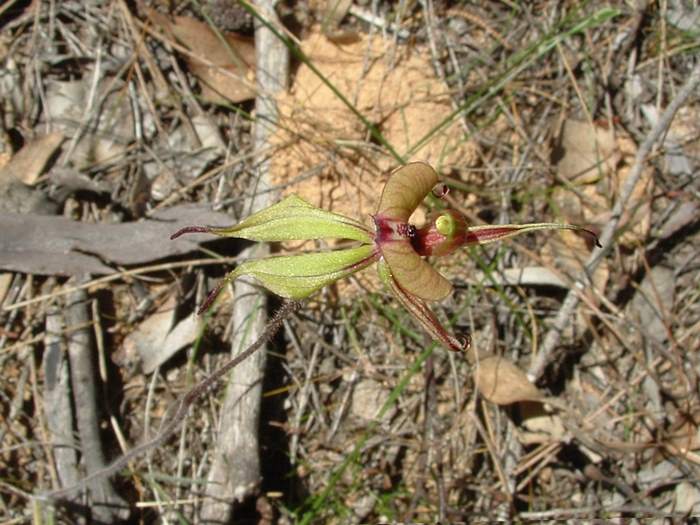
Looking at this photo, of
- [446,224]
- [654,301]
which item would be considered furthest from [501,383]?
[446,224]

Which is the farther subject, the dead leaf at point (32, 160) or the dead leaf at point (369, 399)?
the dead leaf at point (369, 399)

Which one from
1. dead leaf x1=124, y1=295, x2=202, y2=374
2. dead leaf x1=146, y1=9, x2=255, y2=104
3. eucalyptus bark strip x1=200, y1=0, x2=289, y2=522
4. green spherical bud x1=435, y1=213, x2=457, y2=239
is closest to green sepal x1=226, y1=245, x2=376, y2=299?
green spherical bud x1=435, y1=213, x2=457, y2=239

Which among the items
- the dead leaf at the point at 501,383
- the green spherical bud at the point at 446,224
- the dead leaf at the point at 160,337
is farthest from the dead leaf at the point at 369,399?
the green spherical bud at the point at 446,224

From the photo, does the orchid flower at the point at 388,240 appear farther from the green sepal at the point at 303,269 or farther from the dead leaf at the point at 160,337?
the dead leaf at the point at 160,337

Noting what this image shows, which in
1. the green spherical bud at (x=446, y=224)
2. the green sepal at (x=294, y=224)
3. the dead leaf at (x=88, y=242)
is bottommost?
the green spherical bud at (x=446, y=224)

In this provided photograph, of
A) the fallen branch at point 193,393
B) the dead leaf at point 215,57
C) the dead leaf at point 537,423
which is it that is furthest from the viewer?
the dead leaf at point 537,423

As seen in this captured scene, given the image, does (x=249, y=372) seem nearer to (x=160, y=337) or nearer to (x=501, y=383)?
(x=160, y=337)
